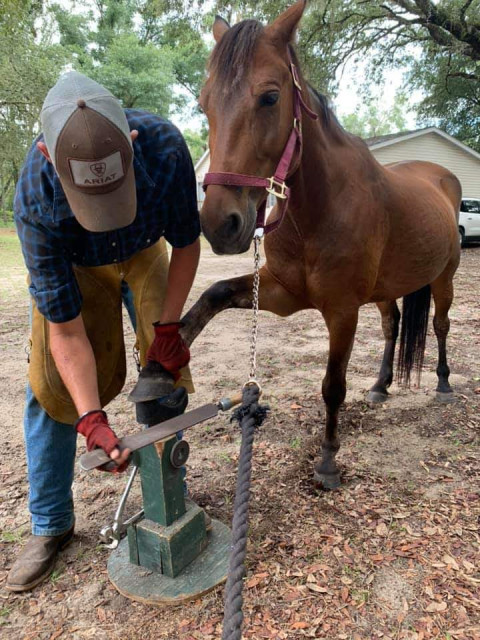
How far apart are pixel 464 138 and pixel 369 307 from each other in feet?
67.7

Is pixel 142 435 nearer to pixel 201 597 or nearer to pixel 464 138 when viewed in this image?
pixel 201 597

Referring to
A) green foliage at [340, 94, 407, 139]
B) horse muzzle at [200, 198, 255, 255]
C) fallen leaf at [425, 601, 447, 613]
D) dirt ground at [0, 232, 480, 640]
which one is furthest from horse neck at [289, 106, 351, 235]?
green foliage at [340, 94, 407, 139]

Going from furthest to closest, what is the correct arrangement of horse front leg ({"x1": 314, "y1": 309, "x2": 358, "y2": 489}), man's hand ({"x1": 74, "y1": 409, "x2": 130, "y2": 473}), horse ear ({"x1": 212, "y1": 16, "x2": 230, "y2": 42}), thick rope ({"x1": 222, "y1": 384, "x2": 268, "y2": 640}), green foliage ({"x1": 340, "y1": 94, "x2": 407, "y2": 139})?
green foliage ({"x1": 340, "y1": 94, "x2": 407, "y2": 139})
horse front leg ({"x1": 314, "y1": 309, "x2": 358, "y2": 489})
horse ear ({"x1": 212, "y1": 16, "x2": 230, "y2": 42})
man's hand ({"x1": 74, "y1": 409, "x2": 130, "y2": 473})
thick rope ({"x1": 222, "y1": 384, "x2": 268, "y2": 640})

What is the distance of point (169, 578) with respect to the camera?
1883mm

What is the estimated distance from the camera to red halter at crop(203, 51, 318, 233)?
1.73m

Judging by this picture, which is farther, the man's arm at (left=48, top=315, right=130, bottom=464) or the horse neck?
the horse neck

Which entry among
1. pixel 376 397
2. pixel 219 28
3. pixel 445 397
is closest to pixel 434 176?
pixel 445 397

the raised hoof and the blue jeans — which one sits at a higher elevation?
the raised hoof

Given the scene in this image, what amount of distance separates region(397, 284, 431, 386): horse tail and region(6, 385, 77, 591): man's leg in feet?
9.21

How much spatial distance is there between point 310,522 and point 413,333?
7.16ft

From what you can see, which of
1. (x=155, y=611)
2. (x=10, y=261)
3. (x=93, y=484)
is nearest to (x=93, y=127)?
(x=155, y=611)

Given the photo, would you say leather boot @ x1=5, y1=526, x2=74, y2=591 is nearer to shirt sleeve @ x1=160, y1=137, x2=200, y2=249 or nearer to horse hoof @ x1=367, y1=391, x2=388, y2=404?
shirt sleeve @ x1=160, y1=137, x2=200, y2=249

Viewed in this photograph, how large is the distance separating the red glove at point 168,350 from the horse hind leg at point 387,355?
228 cm

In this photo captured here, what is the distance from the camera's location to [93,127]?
53.4 inches
